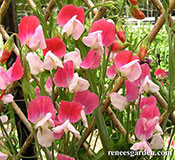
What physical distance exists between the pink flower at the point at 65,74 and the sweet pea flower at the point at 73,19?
5 centimetres

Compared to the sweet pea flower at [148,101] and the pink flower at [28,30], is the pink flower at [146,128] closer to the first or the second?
the sweet pea flower at [148,101]

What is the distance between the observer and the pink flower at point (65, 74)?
0.49m

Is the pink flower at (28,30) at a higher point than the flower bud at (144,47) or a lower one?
higher

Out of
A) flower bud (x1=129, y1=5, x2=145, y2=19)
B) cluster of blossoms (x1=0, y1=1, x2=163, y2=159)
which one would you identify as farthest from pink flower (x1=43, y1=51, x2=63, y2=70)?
flower bud (x1=129, y1=5, x2=145, y2=19)

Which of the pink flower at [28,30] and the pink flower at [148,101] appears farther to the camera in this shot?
the pink flower at [148,101]

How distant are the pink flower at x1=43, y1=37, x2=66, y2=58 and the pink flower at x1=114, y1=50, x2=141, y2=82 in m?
0.10

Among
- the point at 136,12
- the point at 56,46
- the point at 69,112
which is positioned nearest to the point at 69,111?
the point at 69,112

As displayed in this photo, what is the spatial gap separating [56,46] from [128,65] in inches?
4.8

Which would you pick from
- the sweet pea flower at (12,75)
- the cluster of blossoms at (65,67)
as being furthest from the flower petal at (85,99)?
the sweet pea flower at (12,75)

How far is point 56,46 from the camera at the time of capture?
0.49 m

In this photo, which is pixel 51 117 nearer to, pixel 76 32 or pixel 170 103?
pixel 76 32

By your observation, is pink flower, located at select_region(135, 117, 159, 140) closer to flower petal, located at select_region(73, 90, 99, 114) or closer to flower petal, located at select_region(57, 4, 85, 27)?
flower petal, located at select_region(73, 90, 99, 114)

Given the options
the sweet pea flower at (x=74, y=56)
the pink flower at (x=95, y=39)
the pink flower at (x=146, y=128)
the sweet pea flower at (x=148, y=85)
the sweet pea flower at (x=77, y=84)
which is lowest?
the pink flower at (x=146, y=128)

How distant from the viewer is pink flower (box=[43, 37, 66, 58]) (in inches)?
19.3
